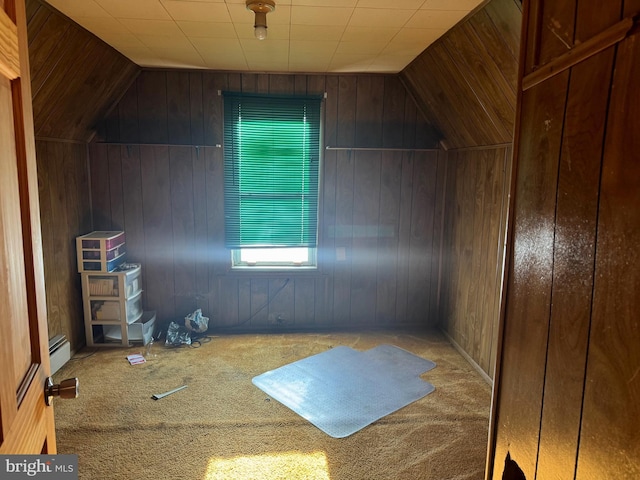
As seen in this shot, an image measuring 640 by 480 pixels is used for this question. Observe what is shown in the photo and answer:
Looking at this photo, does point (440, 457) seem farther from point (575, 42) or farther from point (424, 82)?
point (424, 82)

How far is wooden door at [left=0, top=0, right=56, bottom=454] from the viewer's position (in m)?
0.77

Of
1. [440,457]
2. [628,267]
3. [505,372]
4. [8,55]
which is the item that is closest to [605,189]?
[628,267]

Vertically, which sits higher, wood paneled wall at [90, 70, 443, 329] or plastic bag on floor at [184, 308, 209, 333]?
wood paneled wall at [90, 70, 443, 329]

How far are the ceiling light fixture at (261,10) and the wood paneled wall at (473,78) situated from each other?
1.05 metres

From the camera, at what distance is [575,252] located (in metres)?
0.87

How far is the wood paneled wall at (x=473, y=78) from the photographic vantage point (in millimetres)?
2182

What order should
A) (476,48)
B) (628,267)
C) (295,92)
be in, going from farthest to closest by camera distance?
(295,92) → (476,48) → (628,267)

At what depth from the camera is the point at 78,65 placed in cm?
278

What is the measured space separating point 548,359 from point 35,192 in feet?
4.07

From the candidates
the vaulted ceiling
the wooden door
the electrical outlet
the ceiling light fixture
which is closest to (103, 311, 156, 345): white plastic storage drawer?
the electrical outlet

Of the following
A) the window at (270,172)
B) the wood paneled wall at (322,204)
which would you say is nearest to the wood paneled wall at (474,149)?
the wood paneled wall at (322,204)

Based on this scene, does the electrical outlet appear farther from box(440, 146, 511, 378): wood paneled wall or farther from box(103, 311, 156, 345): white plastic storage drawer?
box(440, 146, 511, 378): wood paneled wall

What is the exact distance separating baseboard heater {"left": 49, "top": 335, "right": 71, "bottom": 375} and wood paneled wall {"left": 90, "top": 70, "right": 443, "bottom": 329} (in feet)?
2.63

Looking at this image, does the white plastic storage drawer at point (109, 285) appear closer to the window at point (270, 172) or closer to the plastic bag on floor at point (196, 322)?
the plastic bag on floor at point (196, 322)
